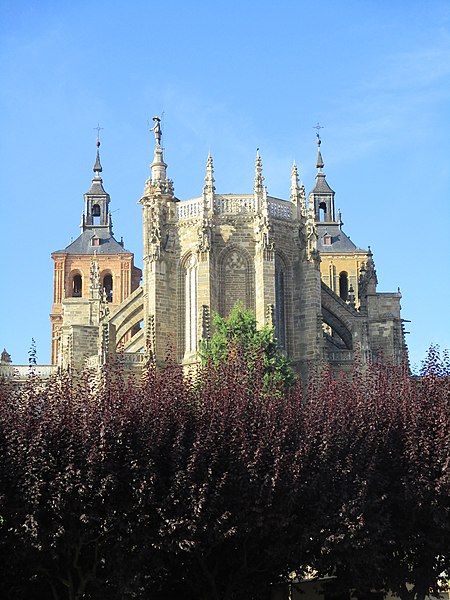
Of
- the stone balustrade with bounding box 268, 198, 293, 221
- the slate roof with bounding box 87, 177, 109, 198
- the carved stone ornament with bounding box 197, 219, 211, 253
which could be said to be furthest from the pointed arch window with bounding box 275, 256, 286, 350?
the slate roof with bounding box 87, 177, 109, 198

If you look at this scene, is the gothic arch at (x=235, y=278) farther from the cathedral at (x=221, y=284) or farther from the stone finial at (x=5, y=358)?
the stone finial at (x=5, y=358)

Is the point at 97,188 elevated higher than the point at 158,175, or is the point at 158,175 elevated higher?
the point at 97,188

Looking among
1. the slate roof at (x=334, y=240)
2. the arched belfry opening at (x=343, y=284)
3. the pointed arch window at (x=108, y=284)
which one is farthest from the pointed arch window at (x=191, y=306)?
the pointed arch window at (x=108, y=284)

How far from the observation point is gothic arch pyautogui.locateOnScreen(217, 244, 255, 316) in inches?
2297

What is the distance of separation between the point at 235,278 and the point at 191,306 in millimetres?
2886

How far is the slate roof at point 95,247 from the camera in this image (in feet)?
335

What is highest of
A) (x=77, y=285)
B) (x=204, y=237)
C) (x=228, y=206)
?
(x=77, y=285)

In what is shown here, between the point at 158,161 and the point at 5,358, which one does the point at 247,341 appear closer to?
the point at 158,161

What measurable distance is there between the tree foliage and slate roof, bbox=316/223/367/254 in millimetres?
63167

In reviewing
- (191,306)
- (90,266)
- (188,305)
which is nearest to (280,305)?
(191,306)

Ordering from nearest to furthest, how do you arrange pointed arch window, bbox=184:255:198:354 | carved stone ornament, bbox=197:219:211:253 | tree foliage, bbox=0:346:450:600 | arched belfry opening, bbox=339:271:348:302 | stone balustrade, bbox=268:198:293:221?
1. tree foliage, bbox=0:346:450:600
2. carved stone ornament, bbox=197:219:211:253
3. pointed arch window, bbox=184:255:198:354
4. stone balustrade, bbox=268:198:293:221
5. arched belfry opening, bbox=339:271:348:302

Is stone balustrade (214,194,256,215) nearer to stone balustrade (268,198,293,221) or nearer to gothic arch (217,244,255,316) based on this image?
stone balustrade (268,198,293,221)

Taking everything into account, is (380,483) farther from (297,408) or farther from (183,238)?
(183,238)

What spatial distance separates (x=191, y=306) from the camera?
5834 cm
